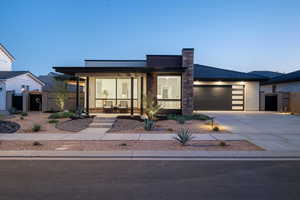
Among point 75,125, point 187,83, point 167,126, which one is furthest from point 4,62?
point 167,126

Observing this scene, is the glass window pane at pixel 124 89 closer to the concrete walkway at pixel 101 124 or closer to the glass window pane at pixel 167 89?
the glass window pane at pixel 167 89

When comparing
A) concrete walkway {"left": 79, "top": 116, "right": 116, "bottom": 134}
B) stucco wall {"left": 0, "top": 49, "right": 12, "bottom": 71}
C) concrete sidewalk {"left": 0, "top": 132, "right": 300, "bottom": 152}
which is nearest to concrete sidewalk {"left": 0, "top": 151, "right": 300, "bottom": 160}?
concrete sidewalk {"left": 0, "top": 132, "right": 300, "bottom": 152}

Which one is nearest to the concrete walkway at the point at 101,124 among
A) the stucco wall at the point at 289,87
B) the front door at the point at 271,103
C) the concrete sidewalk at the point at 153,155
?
the concrete sidewalk at the point at 153,155

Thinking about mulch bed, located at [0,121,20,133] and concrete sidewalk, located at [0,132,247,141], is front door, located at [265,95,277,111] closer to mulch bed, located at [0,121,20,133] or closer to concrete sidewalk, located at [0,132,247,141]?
concrete sidewalk, located at [0,132,247,141]

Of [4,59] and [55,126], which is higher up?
[4,59]

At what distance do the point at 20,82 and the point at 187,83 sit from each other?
21255 mm

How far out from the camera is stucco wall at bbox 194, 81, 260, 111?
24.7 metres

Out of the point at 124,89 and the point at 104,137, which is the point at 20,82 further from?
the point at 104,137

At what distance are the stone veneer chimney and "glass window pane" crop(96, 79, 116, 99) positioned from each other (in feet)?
19.8

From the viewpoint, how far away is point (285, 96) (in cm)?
2348

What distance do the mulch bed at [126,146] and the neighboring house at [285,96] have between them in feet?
54.8
